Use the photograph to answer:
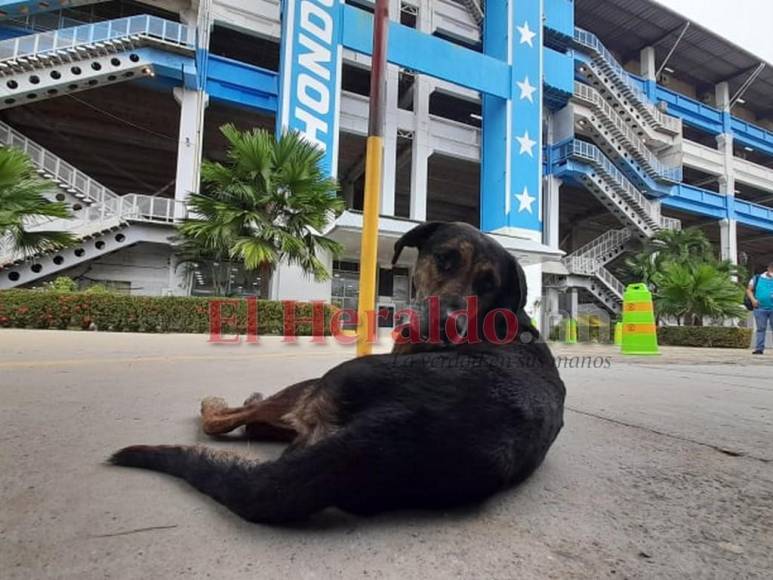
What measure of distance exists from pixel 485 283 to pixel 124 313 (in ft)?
30.9

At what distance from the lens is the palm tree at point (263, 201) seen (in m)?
9.55

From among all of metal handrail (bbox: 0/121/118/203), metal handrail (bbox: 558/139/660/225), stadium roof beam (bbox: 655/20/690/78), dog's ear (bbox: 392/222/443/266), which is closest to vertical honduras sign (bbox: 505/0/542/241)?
metal handrail (bbox: 558/139/660/225)

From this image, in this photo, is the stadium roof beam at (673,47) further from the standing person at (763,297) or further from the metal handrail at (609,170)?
the standing person at (763,297)

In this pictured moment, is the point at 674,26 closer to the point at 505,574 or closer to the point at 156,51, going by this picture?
the point at 156,51

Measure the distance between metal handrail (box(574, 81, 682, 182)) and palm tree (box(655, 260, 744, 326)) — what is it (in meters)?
9.82

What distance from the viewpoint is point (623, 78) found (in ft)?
76.6

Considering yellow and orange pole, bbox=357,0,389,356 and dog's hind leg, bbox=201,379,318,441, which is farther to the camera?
yellow and orange pole, bbox=357,0,389,356

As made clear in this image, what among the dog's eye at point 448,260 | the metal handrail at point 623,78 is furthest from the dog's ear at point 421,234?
the metal handrail at point 623,78

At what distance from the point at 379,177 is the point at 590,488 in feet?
9.30

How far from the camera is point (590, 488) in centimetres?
140

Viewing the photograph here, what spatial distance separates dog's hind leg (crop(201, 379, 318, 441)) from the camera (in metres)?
1.35

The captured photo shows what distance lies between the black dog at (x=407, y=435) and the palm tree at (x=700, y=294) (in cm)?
1740

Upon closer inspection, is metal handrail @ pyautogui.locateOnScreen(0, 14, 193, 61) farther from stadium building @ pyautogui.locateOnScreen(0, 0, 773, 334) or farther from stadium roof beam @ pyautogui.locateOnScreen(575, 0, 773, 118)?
stadium roof beam @ pyautogui.locateOnScreen(575, 0, 773, 118)

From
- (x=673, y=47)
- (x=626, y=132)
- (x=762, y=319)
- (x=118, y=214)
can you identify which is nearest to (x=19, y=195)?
(x=118, y=214)
